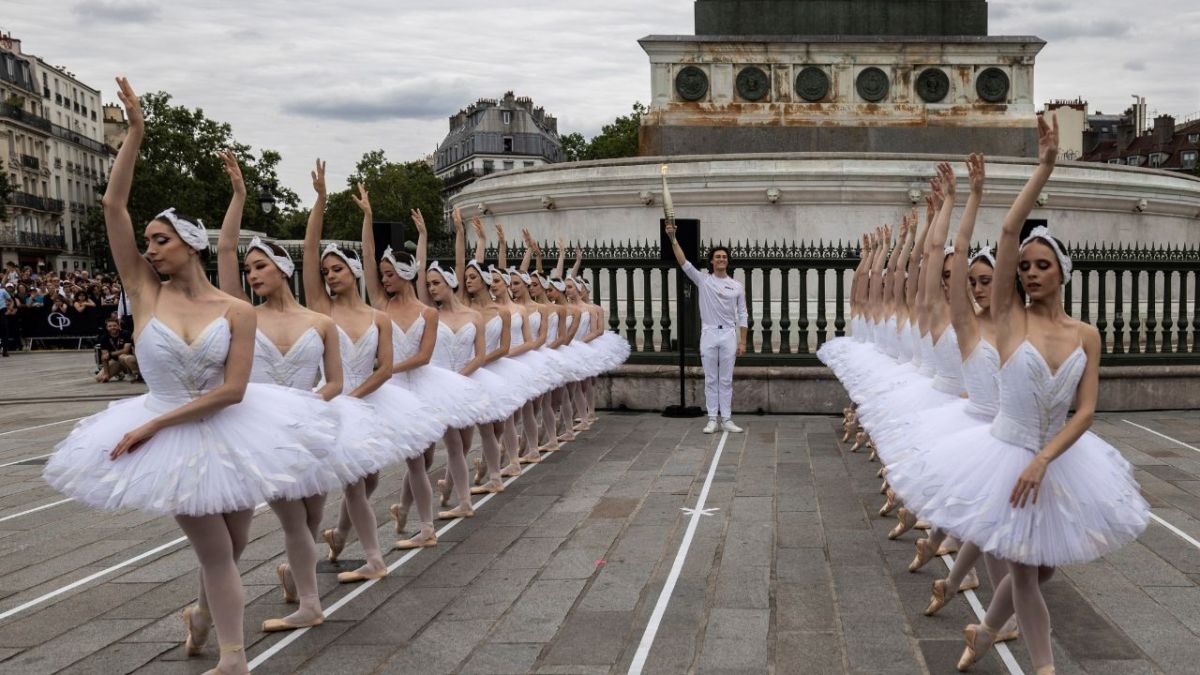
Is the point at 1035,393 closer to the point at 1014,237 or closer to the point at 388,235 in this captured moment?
the point at 1014,237

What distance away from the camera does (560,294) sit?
1348 centimetres

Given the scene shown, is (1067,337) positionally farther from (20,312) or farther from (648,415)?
(20,312)

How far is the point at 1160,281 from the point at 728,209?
28.2 feet

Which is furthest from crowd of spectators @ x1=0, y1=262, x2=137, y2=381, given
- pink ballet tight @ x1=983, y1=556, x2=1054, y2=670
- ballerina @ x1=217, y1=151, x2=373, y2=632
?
pink ballet tight @ x1=983, y1=556, x2=1054, y2=670

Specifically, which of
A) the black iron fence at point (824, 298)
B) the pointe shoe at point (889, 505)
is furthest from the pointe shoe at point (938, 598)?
the black iron fence at point (824, 298)

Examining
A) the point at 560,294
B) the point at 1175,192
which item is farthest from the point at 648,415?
the point at 1175,192

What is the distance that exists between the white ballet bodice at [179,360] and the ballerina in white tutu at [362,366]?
1.86 meters

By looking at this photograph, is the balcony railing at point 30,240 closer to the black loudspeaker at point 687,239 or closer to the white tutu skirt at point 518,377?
the black loudspeaker at point 687,239

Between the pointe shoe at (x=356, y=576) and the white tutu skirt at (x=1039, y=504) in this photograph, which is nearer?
the white tutu skirt at (x=1039, y=504)

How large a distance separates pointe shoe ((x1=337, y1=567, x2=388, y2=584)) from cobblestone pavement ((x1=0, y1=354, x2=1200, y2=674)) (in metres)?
0.06

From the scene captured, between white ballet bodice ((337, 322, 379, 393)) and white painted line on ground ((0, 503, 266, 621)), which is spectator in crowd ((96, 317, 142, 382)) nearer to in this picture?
white painted line on ground ((0, 503, 266, 621))

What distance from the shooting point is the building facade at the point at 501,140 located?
136875 mm

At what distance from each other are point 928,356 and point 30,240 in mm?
86965

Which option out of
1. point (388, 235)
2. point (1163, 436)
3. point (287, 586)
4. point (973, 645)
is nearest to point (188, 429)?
point (287, 586)
